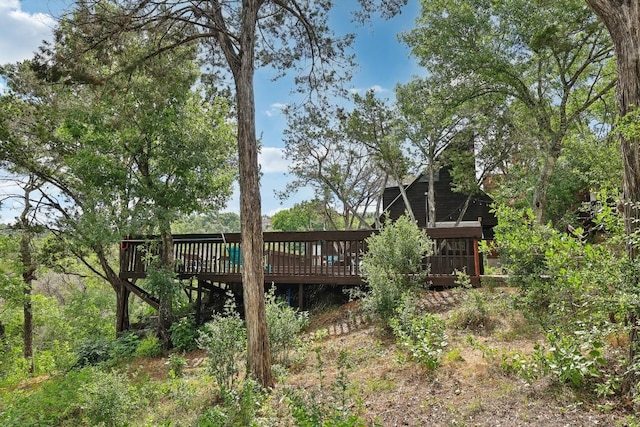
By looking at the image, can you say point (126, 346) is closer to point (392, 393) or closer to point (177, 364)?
point (177, 364)

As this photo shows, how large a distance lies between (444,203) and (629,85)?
17.4 meters

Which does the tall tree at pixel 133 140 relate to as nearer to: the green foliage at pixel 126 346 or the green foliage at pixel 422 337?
the green foliage at pixel 126 346

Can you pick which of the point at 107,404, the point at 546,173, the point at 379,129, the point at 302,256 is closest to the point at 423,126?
the point at 379,129

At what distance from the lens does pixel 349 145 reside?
18.2m

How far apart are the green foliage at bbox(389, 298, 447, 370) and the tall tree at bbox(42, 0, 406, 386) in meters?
1.94

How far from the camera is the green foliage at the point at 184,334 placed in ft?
26.0

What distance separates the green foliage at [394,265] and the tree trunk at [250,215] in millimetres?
2062

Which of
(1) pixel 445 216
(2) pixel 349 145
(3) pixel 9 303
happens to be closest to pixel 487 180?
(1) pixel 445 216

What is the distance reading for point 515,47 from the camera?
8977 millimetres

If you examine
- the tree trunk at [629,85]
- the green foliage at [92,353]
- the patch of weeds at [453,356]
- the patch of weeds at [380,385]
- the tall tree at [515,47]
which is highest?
the tall tree at [515,47]

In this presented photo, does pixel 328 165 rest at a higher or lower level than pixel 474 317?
higher

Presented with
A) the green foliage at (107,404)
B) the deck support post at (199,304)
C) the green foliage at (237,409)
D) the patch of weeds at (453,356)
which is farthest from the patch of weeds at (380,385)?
the deck support post at (199,304)

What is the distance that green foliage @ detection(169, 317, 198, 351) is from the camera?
7910 millimetres

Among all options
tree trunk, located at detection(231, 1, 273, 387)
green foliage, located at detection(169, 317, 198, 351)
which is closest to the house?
green foliage, located at detection(169, 317, 198, 351)
